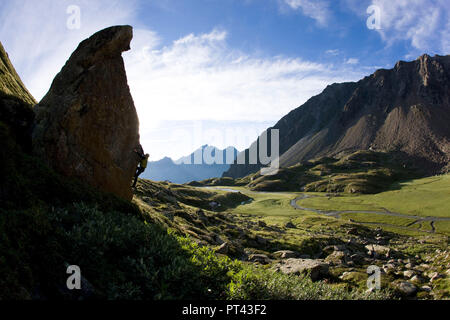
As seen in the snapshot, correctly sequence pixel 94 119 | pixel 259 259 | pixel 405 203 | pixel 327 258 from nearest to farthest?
pixel 94 119 < pixel 259 259 < pixel 327 258 < pixel 405 203

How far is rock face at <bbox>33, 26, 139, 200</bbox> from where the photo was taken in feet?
55.3

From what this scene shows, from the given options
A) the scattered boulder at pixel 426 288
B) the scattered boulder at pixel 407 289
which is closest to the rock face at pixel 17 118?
the scattered boulder at pixel 407 289

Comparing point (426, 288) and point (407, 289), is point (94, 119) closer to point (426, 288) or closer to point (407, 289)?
point (407, 289)

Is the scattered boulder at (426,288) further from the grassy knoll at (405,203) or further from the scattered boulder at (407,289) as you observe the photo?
the grassy knoll at (405,203)

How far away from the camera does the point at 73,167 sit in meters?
16.9

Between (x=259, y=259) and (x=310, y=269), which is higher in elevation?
(x=310, y=269)

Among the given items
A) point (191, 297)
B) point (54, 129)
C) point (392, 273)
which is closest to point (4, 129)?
point (54, 129)

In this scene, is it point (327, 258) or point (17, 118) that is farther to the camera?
point (327, 258)

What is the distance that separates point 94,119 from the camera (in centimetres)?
1855

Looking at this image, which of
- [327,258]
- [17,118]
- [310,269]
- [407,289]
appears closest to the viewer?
[17,118]

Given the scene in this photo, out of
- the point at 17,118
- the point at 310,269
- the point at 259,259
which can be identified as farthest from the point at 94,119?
the point at 259,259

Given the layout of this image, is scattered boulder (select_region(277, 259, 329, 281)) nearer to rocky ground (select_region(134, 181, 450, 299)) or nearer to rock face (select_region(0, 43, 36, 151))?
rocky ground (select_region(134, 181, 450, 299))
